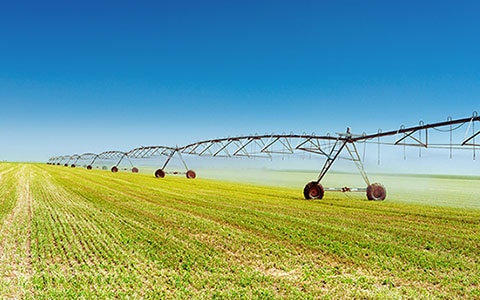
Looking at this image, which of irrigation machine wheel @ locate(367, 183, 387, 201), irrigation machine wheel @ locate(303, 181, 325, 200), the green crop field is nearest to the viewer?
the green crop field

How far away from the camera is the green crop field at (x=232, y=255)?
697cm

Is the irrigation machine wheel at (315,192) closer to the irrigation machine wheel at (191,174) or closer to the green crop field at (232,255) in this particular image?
the green crop field at (232,255)

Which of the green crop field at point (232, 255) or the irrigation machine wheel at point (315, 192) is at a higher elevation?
the irrigation machine wheel at point (315, 192)

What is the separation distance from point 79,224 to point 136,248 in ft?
14.4

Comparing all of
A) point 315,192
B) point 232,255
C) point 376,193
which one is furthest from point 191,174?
point 232,255

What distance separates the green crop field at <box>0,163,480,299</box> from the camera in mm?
6969

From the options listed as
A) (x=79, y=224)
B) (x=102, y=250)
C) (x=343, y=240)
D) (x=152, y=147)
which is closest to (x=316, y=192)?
(x=343, y=240)

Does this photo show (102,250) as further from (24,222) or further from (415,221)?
(415,221)

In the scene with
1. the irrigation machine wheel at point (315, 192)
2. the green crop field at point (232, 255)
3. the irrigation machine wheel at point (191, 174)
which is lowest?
the green crop field at point (232, 255)

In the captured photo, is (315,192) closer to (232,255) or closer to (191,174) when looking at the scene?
(232,255)

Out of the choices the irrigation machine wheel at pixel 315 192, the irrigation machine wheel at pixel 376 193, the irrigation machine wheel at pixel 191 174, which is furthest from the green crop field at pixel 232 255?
the irrigation machine wheel at pixel 191 174

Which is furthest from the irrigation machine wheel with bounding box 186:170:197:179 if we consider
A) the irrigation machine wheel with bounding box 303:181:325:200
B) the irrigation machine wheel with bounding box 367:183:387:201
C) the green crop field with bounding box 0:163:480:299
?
the green crop field with bounding box 0:163:480:299

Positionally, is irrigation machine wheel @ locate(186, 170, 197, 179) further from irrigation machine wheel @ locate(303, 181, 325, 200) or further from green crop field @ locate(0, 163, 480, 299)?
green crop field @ locate(0, 163, 480, 299)

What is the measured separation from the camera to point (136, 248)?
980cm
